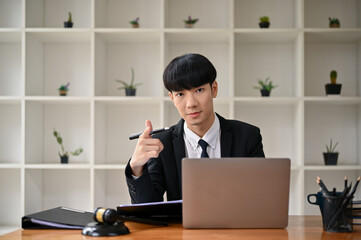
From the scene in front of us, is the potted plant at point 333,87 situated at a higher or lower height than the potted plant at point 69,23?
lower

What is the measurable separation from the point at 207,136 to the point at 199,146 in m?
0.06

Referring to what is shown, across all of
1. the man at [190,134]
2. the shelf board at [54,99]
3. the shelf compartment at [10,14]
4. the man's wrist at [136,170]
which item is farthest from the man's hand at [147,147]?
the shelf compartment at [10,14]

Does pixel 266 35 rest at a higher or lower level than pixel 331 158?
higher

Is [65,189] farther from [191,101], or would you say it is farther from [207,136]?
[191,101]

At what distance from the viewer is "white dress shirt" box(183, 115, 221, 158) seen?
212 centimetres

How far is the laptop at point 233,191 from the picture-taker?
137cm

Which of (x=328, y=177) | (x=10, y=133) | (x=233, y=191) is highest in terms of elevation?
(x=10, y=133)

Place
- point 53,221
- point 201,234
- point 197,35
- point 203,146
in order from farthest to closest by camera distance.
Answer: point 197,35, point 203,146, point 53,221, point 201,234

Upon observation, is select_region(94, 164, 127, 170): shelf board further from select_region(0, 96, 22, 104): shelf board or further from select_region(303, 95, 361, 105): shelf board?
select_region(303, 95, 361, 105): shelf board

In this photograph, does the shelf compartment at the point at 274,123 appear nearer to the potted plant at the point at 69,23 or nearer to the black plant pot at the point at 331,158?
the black plant pot at the point at 331,158

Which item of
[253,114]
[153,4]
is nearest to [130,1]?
[153,4]

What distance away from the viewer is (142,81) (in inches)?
145

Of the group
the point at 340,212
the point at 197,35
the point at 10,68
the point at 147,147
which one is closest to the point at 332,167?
the point at 197,35

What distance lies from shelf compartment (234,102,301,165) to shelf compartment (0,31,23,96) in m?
1.85
